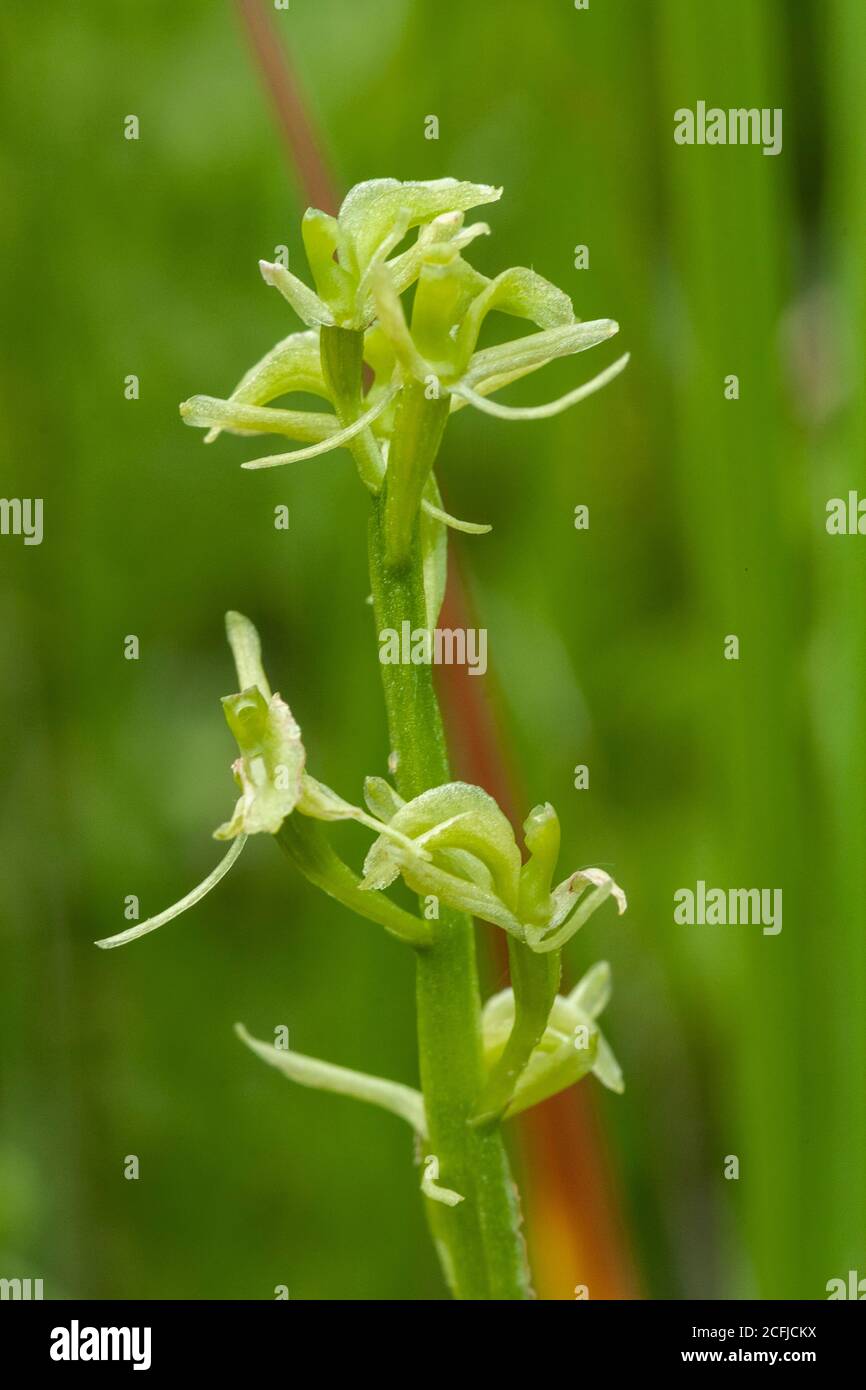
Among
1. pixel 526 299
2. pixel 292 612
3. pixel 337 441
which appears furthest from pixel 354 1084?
pixel 292 612

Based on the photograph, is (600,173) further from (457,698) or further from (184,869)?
(184,869)

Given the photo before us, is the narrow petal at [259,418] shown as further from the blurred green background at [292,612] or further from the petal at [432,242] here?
the blurred green background at [292,612]

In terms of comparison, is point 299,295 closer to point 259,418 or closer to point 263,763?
point 259,418

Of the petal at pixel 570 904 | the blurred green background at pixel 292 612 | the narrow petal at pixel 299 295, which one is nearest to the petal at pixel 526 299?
the narrow petal at pixel 299 295

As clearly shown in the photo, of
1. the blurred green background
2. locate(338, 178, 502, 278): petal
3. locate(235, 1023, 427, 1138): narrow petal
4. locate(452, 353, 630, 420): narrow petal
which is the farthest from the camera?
the blurred green background

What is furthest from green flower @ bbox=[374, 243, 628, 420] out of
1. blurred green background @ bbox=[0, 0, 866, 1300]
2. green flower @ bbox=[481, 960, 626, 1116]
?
blurred green background @ bbox=[0, 0, 866, 1300]

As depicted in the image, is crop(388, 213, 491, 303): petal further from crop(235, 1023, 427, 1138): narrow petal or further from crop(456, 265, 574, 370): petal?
crop(235, 1023, 427, 1138): narrow petal
